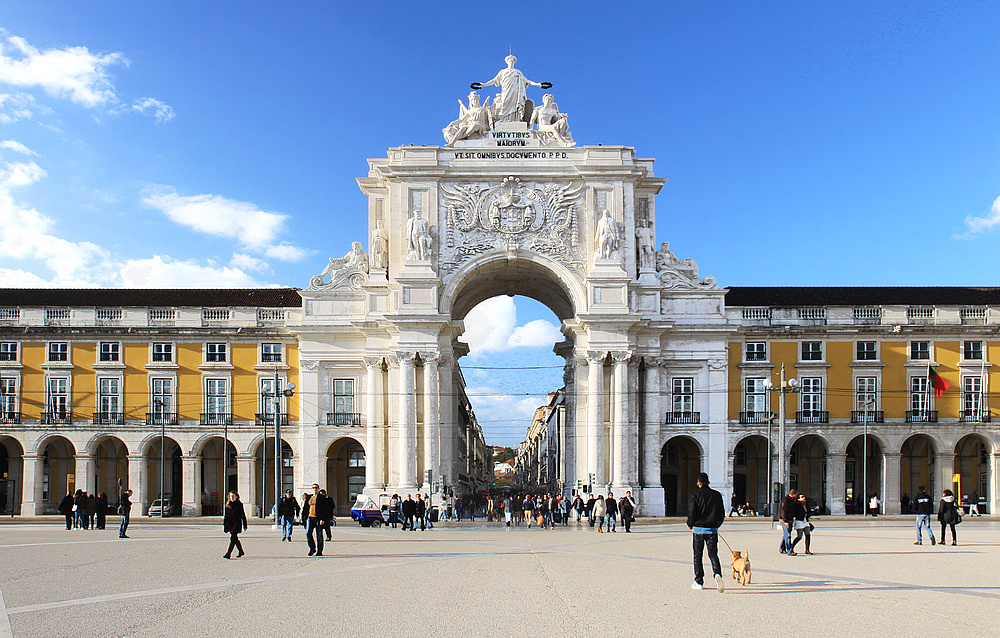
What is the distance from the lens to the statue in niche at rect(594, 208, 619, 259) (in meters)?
54.3

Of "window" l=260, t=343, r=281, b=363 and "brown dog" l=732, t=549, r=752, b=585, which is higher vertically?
"window" l=260, t=343, r=281, b=363

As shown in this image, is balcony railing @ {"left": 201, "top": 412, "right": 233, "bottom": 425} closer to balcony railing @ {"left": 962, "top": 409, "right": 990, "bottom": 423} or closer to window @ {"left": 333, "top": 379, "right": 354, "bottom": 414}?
window @ {"left": 333, "top": 379, "right": 354, "bottom": 414}

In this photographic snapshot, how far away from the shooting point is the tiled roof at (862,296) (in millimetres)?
59781

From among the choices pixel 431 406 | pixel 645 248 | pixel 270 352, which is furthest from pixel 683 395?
pixel 270 352

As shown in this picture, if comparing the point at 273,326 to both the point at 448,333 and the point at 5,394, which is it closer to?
the point at 448,333

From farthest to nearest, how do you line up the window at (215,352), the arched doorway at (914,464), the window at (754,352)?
the arched doorway at (914,464), the window at (215,352), the window at (754,352)

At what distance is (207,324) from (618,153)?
25352mm

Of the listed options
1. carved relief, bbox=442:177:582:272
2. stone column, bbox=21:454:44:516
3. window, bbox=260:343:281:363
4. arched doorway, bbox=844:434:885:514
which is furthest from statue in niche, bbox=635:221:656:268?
stone column, bbox=21:454:44:516

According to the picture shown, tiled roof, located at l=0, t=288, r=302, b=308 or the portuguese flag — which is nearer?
the portuguese flag

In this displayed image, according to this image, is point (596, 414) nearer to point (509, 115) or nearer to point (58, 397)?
point (509, 115)

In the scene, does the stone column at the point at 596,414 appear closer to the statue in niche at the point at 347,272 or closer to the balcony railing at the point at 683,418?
the balcony railing at the point at 683,418

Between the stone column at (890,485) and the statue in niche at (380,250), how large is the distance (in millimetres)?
29839

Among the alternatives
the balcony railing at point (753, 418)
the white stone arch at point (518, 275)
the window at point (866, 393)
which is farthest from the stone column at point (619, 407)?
the window at point (866, 393)

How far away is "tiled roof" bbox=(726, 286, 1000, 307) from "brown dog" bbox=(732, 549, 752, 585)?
138 feet
